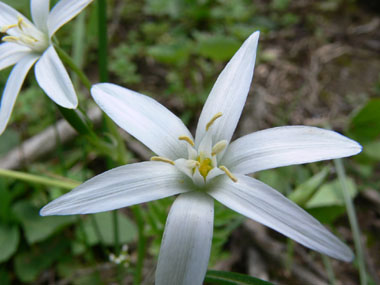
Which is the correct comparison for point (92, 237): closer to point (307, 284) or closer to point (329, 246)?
point (307, 284)

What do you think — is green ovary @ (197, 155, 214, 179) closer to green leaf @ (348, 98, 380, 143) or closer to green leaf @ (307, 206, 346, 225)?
green leaf @ (307, 206, 346, 225)

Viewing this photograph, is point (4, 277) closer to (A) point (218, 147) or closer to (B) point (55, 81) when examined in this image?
(B) point (55, 81)

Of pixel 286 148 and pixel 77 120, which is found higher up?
pixel 286 148

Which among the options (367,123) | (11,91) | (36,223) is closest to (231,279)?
(11,91)

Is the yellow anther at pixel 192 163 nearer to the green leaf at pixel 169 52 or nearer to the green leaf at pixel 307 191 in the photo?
the green leaf at pixel 307 191

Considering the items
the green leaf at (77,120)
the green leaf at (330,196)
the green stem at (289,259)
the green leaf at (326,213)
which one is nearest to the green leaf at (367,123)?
the green leaf at (330,196)

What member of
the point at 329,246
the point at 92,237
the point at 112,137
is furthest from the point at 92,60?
the point at 329,246

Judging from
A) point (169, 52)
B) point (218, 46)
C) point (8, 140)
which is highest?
point (218, 46)
